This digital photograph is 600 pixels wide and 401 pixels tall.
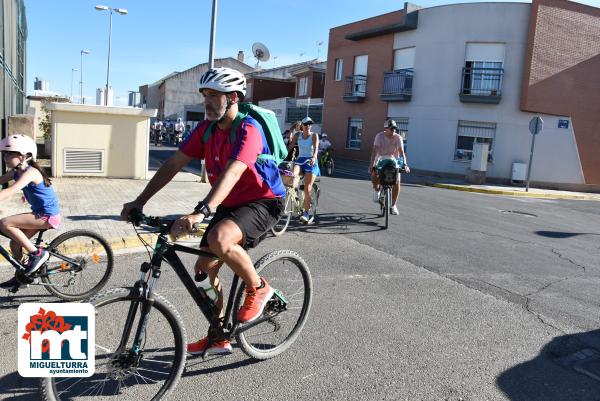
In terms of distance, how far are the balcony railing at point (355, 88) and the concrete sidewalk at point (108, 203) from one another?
1744 centimetres

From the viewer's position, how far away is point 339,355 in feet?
12.5

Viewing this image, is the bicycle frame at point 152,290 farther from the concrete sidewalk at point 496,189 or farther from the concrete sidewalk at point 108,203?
the concrete sidewalk at point 496,189

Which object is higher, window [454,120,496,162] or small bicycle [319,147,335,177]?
window [454,120,496,162]

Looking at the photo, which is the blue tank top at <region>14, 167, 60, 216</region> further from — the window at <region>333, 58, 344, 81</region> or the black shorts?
the window at <region>333, 58, 344, 81</region>

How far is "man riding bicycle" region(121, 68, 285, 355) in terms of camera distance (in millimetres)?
3170

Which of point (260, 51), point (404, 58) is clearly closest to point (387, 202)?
A: point (404, 58)

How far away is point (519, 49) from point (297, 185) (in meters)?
18.3

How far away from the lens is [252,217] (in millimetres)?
3385

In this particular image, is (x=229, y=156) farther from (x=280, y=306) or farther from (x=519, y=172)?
(x=519, y=172)

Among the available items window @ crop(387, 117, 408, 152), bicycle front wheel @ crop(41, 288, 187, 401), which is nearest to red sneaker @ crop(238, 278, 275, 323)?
bicycle front wheel @ crop(41, 288, 187, 401)

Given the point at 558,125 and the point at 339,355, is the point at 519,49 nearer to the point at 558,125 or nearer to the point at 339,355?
the point at 558,125

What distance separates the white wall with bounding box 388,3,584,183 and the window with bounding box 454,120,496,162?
0.77ft

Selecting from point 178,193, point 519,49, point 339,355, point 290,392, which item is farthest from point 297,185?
point 519,49

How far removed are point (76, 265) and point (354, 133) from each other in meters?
26.7
